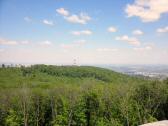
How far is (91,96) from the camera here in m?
41.5

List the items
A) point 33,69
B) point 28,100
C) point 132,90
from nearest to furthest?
1. point 28,100
2. point 132,90
3. point 33,69

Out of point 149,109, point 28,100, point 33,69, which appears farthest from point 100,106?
point 33,69

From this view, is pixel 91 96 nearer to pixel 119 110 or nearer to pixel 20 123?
pixel 119 110

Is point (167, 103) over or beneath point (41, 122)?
over

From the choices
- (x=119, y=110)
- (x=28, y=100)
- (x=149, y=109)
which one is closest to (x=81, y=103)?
(x=119, y=110)

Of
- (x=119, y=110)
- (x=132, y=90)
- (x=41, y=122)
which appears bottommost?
(x=41, y=122)

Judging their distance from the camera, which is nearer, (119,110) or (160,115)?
(119,110)

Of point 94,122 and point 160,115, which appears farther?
point 160,115

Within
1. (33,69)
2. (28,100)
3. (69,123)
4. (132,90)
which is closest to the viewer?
(69,123)

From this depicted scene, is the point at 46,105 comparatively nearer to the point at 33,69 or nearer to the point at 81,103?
the point at 81,103

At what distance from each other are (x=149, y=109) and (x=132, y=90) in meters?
4.60

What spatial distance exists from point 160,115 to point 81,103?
14.8m

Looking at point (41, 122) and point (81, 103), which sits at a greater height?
point (81, 103)

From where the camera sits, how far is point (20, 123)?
126ft
